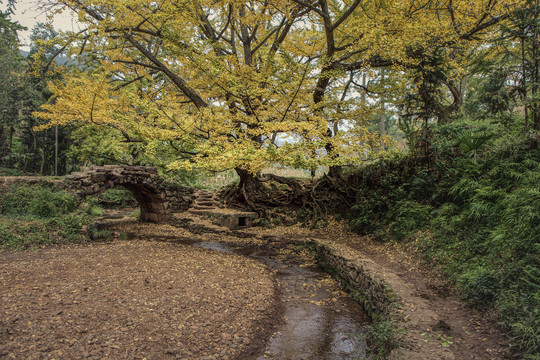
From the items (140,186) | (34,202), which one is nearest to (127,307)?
(34,202)

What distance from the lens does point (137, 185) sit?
14.9 metres

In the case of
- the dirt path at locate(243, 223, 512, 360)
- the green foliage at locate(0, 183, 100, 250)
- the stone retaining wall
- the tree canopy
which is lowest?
the stone retaining wall

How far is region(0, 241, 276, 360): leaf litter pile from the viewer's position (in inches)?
153

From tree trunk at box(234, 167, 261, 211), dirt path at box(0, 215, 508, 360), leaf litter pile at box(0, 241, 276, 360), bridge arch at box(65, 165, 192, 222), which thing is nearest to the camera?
dirt path at box(0, 215, 508, 360)

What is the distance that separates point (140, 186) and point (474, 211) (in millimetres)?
13878

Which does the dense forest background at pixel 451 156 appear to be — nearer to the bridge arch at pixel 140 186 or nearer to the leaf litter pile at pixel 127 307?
the bridge arch at pixel 140 186

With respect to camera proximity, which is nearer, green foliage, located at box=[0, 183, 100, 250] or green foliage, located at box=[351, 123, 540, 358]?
green foliage, located at box=[351, 123, 540, 358]

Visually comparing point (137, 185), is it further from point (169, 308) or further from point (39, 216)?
point (169, 308)

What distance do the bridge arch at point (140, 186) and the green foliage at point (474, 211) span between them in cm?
980

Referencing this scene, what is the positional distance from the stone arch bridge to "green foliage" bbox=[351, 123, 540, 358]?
9.80 metres

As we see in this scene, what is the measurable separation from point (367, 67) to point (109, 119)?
8.95 meters

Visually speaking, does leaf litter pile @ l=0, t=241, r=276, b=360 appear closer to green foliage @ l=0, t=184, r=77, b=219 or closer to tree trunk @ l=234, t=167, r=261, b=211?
green foliage @ l=0, t=184, r=77, b=219

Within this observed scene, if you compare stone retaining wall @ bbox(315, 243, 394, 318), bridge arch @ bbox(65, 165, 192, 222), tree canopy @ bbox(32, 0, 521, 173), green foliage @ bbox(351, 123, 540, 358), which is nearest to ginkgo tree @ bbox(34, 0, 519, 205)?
tree canopy @ bbox(32, 0, 521, 173)

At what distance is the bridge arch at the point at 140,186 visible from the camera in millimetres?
11594
